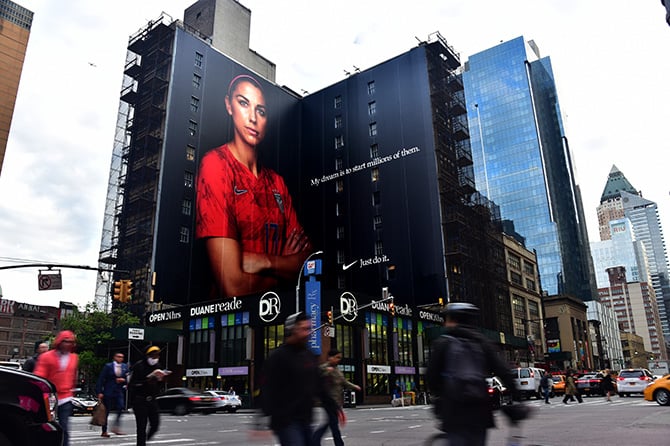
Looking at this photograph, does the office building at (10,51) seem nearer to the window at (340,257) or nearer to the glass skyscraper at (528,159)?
the window at (340,257)

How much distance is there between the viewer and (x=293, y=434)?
5.16 metres

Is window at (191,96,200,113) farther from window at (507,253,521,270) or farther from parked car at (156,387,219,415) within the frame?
window at (507,253,521,270)

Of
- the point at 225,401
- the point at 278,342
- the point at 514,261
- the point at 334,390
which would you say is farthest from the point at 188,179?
the point at 334,390

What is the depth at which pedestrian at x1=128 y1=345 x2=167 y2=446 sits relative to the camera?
9.73 metres

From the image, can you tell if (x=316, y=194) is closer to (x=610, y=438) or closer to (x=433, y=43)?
(x=433, y=43)

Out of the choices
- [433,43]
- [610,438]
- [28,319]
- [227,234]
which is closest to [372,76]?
[433,43]

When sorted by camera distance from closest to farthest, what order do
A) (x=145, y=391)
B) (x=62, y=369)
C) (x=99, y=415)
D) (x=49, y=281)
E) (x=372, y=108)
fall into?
(x=62, y=369) < (x=145, y=391) < (x=99, y=415) < (x=49, y=281) < (x=372, y=108)

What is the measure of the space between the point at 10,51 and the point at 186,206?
82094 mm

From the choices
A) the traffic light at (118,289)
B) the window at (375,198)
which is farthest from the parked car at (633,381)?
the window at (375,198)

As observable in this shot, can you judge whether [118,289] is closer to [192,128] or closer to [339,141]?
[192,128]

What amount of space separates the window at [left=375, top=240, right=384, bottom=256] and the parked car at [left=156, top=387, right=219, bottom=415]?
120ft

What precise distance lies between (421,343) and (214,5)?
2089 inches

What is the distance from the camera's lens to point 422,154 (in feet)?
208

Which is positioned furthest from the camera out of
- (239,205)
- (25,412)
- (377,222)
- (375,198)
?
(375,198)
